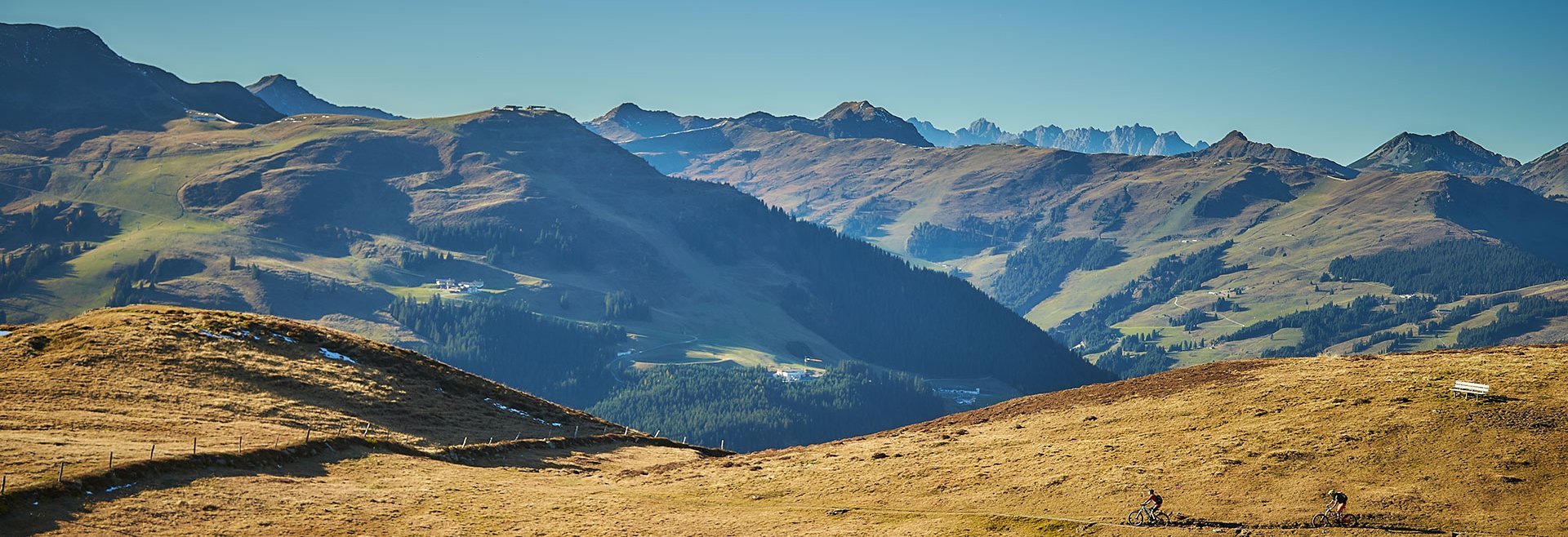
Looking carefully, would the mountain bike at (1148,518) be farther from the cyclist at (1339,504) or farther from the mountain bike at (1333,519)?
the cyclist at (1339,504)

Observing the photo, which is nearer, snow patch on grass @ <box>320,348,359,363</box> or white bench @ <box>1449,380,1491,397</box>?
white bench @ <box>1449,380,1491,397</box>

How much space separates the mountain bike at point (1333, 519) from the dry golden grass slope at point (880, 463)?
695mm

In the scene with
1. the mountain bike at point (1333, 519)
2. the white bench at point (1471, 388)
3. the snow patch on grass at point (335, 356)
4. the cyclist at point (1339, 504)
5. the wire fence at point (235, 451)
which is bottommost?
the wire fence at point (235, 451)

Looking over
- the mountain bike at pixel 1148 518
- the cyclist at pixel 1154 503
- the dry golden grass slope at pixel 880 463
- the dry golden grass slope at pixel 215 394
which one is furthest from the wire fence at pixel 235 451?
the cyclist at pixel 1154 503

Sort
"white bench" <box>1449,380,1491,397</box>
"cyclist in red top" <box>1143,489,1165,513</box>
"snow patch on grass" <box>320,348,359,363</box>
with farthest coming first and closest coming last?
"snow patch on grass" <box>320,348,359,363</box> < "white bench" <box>1449,380,1491,397</box> < "cyclist in red top" <box>1143,489,1165,513</box>

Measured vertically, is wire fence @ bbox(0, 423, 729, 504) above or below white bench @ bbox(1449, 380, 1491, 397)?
below

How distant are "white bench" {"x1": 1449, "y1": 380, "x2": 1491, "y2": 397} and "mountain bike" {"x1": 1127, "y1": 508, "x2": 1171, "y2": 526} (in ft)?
Result: 80.8

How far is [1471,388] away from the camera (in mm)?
64875

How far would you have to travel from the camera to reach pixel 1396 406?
6575cm

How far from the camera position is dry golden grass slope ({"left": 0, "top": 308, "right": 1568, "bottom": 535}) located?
53.1 metres

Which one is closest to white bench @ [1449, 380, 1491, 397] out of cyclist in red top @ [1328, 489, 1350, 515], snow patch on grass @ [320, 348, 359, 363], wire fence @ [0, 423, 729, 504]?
cyclist in red top @ [1328, 489, 1350, 515]

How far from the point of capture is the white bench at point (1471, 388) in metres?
64.6

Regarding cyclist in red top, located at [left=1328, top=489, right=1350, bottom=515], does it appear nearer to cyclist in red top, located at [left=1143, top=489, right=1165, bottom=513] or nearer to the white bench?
cyclist in red top, located at [left=1143, top=489, right=1165, bottom=513]

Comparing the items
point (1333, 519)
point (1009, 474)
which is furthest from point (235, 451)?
point (1333, 519)
